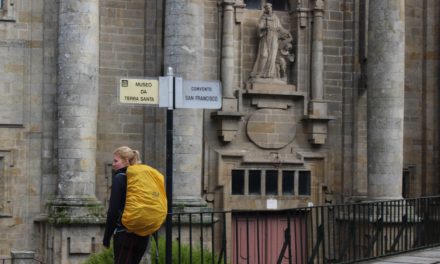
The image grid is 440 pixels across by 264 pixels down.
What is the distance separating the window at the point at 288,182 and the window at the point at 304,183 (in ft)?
0.68

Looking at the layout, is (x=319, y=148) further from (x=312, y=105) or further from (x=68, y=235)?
(x=68, y=235)

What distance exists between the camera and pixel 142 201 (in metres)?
12.5

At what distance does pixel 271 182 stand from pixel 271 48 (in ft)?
10.8

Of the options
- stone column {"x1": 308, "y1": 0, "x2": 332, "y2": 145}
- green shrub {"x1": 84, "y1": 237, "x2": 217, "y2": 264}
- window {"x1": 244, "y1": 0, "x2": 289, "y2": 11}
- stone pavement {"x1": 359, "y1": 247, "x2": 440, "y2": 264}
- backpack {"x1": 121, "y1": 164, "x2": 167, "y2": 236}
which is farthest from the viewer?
window {"x1": 244, "y1": 0, "x2": 289, "y2": 11}

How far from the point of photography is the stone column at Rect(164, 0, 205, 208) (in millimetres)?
23266

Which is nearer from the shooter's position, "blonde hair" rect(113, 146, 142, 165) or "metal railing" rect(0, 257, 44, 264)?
"blonde hair" rect(113, 146, 142, 165)

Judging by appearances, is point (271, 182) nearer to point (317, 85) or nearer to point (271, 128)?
point (271, 128)

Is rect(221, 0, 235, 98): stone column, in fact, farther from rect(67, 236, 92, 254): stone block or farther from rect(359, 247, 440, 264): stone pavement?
rect(359, 247, 440, 264): stone pavement

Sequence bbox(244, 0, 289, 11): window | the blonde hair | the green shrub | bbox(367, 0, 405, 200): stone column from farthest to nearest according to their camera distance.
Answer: bbox(244, 0, 289, 11): window → bbox(367, 0, 405, 200): stone column → the green shrub → the blonde hair

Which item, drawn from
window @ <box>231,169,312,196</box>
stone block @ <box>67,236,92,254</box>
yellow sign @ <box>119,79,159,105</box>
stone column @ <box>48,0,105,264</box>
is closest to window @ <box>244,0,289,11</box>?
window @ <box>231,169,312,196</box>

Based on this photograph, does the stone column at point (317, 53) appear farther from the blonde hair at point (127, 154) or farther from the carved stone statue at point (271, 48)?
the blonde hair at point (127, 154)

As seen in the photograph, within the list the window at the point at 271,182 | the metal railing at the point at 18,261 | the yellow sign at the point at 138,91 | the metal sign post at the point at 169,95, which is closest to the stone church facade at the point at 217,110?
the window at the point at 271,182

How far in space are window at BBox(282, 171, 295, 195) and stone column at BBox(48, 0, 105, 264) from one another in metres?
5.38

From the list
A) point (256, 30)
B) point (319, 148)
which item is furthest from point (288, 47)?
point (319, 148)
